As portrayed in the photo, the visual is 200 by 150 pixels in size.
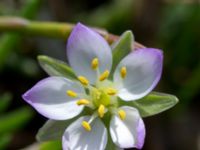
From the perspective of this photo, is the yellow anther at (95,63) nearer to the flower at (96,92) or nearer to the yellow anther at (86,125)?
the flower at (96,92)

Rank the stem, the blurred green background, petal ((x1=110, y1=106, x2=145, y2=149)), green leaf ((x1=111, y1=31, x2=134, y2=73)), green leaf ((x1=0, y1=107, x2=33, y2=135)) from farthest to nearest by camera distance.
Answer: the blurred green background → green leaf ((x1=0, y1=107, x2=33, y2=135)) → the stem → green leaf ((x1=111, y1=31, x2=134, y2=73)) → petal ((x1=110, y1=106, x2=145, y2=149))

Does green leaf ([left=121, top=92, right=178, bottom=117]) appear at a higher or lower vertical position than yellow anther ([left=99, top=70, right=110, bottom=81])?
lower

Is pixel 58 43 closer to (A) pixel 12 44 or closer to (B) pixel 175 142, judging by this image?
(A) pixel 12 44

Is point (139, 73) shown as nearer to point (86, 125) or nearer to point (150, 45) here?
point (86, 125)

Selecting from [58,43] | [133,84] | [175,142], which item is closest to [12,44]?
[58,43]

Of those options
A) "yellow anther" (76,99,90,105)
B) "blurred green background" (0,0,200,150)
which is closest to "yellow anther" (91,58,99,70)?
"yellow anther" (76,99,90,105)

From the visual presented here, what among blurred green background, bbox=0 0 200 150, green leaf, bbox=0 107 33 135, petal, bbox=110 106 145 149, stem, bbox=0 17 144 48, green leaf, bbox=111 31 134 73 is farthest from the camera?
blurred green background, bbox=0 0 200 150

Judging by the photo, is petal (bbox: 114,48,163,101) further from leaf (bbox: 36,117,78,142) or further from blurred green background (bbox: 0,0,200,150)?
blurred green background (bbox: 0,0,200,150)
